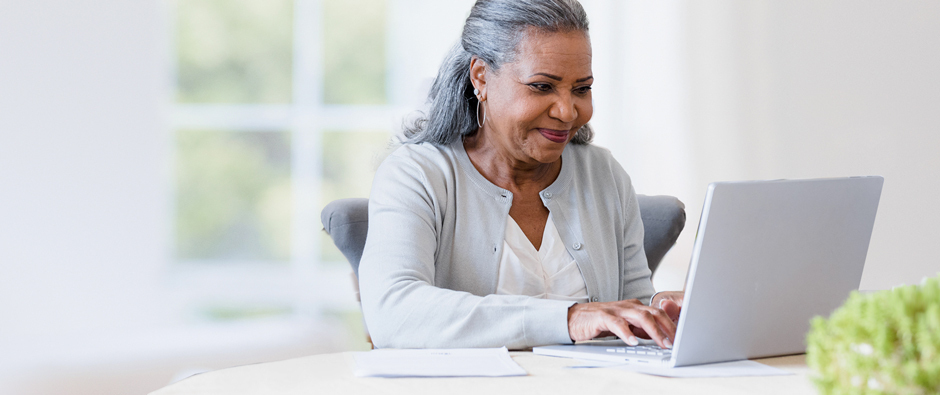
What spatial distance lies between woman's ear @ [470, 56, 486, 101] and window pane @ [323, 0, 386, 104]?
9.59ft

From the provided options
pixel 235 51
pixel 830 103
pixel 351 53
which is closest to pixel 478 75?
pixel 830 103

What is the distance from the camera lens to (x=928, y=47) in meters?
3.62

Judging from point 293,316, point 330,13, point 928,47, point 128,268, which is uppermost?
point 330,13

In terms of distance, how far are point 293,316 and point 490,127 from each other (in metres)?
3.10

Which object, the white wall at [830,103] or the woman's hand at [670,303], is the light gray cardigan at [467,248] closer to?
the woman's hand at [670,303]

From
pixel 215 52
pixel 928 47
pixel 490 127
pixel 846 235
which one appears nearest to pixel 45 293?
pixel 215 52

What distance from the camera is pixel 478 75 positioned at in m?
1.64

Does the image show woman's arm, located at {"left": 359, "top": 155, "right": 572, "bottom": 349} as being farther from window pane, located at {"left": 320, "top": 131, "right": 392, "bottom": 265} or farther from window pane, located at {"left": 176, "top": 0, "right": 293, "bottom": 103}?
window pane, located at {"left": 176, "top": 0, "right": 293, "bottom": 103}

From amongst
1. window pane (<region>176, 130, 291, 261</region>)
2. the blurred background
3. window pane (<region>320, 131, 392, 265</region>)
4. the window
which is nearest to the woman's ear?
the blurred background

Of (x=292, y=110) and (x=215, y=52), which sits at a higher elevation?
(x=215, y=52)

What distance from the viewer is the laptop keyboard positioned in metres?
1.03

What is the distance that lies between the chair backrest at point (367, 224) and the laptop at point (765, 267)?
71 centimetres

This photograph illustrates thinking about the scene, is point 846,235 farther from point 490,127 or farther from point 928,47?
point 928,47

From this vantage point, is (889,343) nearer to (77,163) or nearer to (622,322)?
(622,322)
